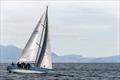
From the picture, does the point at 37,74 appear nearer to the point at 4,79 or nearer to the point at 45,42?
the point at 45,42

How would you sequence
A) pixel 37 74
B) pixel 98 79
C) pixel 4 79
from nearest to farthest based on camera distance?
pixel 4 79
pixel 98 79
pixel 37 74

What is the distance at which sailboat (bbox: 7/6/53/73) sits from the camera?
12350 cm

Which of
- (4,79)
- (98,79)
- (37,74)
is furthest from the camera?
(37,74)

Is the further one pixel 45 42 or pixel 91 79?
pixel 45 42

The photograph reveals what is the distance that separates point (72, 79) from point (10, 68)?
23.9m

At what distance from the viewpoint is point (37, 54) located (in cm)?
12512

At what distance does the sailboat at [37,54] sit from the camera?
123500mm

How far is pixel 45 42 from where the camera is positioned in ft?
410

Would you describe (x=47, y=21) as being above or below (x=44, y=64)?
above

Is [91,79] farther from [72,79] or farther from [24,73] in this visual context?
[24,73]

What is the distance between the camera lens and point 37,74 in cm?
12350

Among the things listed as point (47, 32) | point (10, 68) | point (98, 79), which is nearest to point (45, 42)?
point (47, 32)

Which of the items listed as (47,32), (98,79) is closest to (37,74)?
(47,32)

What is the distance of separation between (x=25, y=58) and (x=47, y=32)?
346 inches
